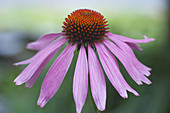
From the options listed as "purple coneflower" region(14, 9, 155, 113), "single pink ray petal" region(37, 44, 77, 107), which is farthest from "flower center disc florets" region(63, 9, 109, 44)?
"single pink ray petal" region(37, 44, 77, 107)

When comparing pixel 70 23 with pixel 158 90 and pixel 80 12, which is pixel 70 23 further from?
pixel 158 90

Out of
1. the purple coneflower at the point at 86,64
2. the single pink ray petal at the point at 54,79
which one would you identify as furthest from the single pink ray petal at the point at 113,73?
the single pink ray petal at the point at 54,79

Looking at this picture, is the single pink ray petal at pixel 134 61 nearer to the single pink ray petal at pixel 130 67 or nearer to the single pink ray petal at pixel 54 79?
the single pink ray petal at pixel 130 67

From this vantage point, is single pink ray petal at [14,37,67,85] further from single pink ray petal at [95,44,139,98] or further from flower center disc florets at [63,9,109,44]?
single pink ray petal at [95,44,139,98]

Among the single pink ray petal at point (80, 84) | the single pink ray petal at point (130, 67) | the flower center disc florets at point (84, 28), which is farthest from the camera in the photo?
the flower center disc florets at point (84, 28)

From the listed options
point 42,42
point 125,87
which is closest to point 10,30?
point 42,42

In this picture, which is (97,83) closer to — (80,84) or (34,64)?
(80,84)
